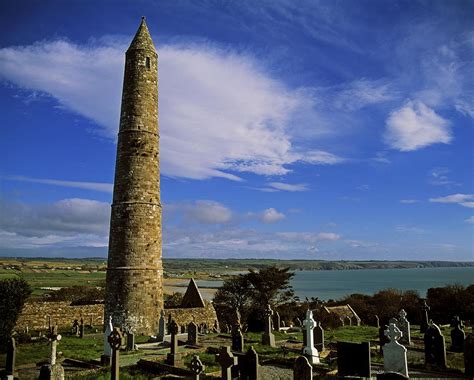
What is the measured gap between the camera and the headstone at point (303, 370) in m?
8.15

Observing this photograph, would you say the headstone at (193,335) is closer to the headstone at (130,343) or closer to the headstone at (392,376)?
the headstone at (130,343)

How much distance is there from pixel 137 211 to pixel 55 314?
7890 mm

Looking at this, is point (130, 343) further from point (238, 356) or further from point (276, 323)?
point (276, 323)

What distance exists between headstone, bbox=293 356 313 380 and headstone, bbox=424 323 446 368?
19.4 ft

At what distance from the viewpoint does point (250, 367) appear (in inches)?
376

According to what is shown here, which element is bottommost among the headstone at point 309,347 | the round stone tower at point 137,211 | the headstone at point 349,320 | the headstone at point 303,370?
the headstone at point 349,320

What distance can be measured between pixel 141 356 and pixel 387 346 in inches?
329

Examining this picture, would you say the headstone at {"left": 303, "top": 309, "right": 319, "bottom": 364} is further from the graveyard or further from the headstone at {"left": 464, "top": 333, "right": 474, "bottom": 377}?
the headstone at {"left": 464, "top": 333, "right": 474, "bottom": 377}

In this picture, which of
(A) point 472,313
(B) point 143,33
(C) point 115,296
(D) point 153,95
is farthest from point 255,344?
(A) point 472,313

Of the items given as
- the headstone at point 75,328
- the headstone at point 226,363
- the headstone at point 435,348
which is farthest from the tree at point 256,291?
the headstone at point 226,363

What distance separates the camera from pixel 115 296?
1911 centimetres

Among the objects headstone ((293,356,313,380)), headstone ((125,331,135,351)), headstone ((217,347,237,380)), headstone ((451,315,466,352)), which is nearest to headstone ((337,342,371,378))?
headstone ((293,356,313,380))

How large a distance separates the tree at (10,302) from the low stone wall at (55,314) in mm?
1468

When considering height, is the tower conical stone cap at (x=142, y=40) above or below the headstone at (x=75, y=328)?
above
